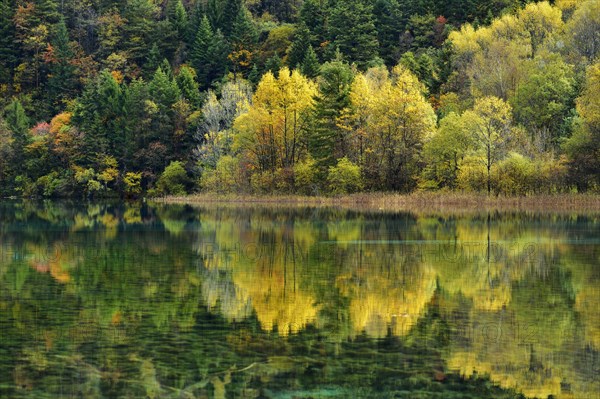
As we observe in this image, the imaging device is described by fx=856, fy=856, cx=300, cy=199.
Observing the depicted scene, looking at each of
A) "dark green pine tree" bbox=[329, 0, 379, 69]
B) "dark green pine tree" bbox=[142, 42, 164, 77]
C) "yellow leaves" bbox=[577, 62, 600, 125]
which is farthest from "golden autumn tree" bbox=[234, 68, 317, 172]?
"dark green pine tree" bbox=[142, 42, 164, 77]

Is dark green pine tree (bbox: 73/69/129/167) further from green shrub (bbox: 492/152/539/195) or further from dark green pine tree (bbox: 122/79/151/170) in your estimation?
green shrub (bbox: 492/152/539/195)

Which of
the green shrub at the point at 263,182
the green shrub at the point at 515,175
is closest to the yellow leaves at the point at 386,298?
the green shrub at the point at 515,175

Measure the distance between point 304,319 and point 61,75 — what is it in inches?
4885

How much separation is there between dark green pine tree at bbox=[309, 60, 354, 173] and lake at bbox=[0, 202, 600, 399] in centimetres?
4646

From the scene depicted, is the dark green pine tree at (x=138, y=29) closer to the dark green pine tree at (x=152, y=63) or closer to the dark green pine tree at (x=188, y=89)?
the dark green pine tree at (x=152, y=63)

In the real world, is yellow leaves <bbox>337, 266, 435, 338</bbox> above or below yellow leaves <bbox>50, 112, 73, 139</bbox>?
below

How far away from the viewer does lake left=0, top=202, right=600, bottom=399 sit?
1384 centimetres

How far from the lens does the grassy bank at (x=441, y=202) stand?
6575 cm

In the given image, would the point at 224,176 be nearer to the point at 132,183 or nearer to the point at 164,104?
the point at 132,183

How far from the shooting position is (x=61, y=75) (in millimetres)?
135375

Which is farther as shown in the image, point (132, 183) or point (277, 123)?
point (132, 183)

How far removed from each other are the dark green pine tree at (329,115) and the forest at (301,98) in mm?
161

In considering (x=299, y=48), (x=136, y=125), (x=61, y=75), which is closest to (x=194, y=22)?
(x=61, y=75)

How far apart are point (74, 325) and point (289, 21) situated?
147637 mm
